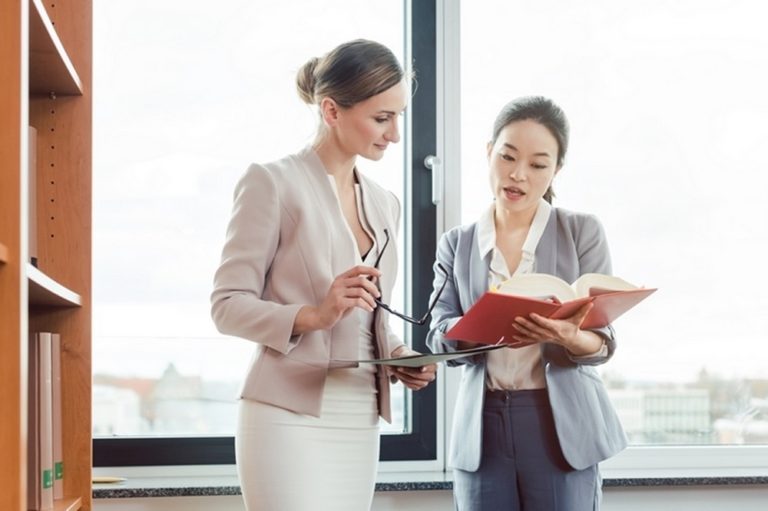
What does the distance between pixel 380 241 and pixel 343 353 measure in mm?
241

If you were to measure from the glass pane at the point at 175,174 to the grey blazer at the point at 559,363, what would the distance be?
705 millimetres

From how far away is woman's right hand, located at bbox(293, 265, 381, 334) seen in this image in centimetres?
173

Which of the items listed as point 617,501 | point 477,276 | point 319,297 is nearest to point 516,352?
point 477,276

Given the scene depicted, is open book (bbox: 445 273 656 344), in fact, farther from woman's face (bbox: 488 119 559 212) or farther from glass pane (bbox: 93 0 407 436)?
glass pane (bbox: 93 0 407 436)

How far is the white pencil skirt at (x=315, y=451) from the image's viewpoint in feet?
5.77

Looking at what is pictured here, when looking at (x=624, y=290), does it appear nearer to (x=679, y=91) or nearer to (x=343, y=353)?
(x=343, y=353)

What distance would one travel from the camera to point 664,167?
9.87ft

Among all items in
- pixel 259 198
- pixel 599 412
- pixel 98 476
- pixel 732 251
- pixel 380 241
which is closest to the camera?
pixel 259 198

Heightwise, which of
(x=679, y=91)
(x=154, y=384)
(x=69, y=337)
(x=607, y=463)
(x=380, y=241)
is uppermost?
(x=679, y=91)

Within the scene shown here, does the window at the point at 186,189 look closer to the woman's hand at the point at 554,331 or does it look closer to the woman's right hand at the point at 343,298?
the woman's hand at the point at 554,331

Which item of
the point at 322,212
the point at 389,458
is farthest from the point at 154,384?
the point at 322,212

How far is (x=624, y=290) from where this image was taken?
6.16 ft

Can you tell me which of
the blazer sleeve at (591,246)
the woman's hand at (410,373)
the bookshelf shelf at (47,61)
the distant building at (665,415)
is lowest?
the distant building at (665,415)

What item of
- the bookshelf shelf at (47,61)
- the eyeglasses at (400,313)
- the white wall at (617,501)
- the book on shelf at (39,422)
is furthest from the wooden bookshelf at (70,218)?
the white wall at (617,501)
